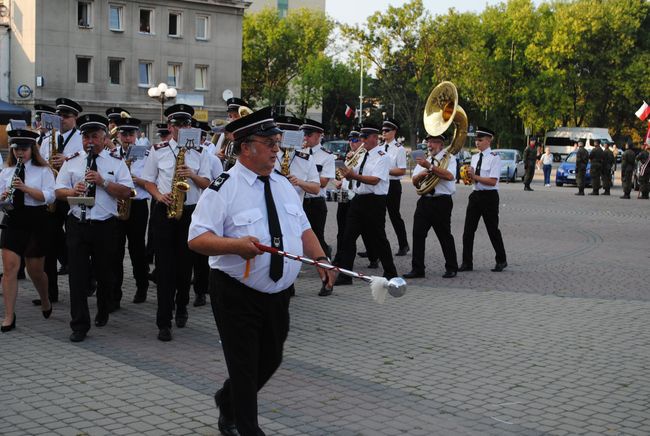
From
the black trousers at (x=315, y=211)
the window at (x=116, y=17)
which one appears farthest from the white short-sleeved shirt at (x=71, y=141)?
the window at (x=116, y=17)

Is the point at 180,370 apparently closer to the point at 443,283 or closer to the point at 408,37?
the point at 443,283

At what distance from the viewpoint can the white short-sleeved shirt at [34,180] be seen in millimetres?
8969

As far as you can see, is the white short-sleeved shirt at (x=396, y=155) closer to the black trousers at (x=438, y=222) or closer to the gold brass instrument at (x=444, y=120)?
the gold brass instrument at (x=444, y=120)

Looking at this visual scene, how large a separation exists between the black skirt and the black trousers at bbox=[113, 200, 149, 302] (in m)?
1.05

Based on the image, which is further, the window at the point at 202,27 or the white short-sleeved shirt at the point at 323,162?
the window at the point at 202,27

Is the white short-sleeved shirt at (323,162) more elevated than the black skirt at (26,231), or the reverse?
the white short-sleeved shirt at (323,162)

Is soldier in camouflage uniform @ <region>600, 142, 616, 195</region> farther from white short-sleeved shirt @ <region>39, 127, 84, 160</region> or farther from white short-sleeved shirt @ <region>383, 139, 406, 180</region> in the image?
white short-sleeved shirt @ <region>39, 127, 84, 160</region>

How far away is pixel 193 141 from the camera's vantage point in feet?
29.5

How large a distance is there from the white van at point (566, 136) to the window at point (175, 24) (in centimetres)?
2804

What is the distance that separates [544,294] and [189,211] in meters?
4.83

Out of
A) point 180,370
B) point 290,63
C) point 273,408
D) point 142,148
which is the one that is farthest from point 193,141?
point 290,63

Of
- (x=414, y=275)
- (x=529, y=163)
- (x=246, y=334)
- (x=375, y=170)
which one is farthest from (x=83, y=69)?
(x=246, y=334)

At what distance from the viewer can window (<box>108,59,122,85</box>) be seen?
55.3 meters

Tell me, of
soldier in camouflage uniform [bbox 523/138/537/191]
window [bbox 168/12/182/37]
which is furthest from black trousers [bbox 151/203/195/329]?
window [bbox 168/12/182/37]
